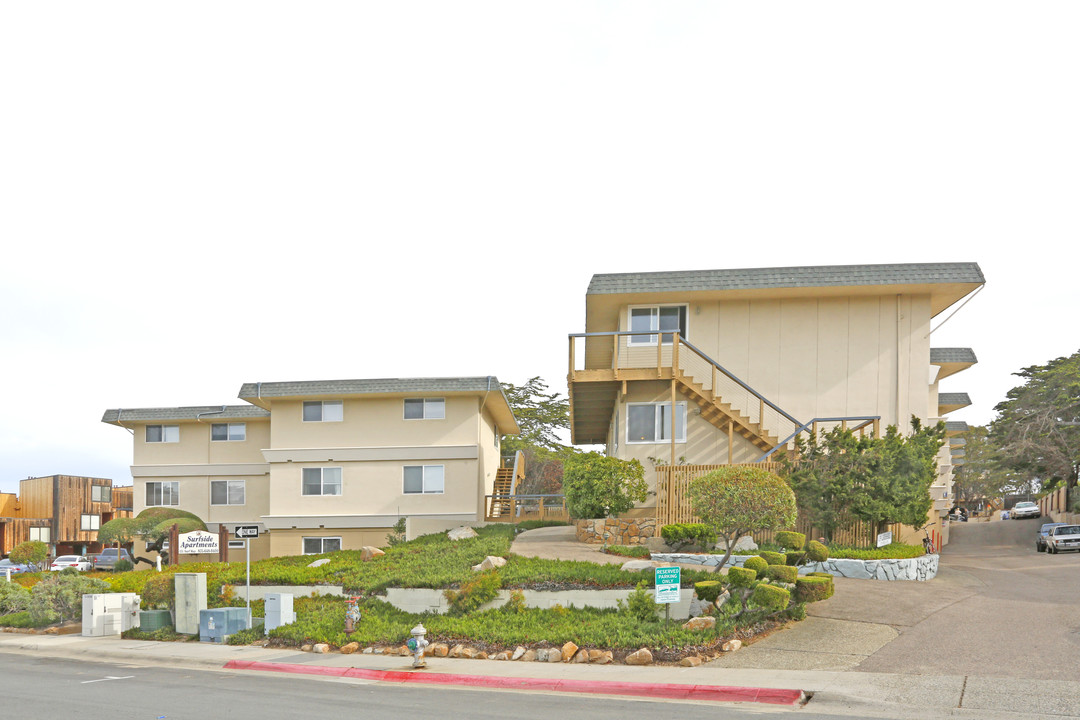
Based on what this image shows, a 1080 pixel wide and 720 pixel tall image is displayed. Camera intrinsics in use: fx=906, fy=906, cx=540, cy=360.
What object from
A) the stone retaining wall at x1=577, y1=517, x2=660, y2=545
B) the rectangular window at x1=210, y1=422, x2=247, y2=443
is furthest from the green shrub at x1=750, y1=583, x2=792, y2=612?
the rectangular window at x1=210, y1=422, x2=247, y2=443

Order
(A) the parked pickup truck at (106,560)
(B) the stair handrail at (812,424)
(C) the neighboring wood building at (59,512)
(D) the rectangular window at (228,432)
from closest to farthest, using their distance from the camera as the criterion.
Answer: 1. (B) the stair handrail at (812,424)
2. (D) the rectangular window at (228,432)
3. (A) the parked pickup truck at (106,560)
4. (C) the neighboring wood building at (59,512)

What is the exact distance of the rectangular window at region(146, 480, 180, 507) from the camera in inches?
1565

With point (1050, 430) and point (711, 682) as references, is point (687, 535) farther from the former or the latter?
point (1050, 430)

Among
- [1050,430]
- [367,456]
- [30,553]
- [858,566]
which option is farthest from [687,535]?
[1050,430]

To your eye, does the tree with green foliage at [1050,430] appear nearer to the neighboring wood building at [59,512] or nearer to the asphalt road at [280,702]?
the asphalt road at [280,702]

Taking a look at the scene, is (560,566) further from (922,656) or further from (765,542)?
(922,656)

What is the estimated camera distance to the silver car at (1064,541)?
32.7 metres

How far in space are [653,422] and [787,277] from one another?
5849 millimetres

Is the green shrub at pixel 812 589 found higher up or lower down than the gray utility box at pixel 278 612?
higher up

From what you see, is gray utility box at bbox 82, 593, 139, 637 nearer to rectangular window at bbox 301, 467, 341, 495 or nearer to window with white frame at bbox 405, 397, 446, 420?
rectangular window at bbox 301, 467, 341, 495

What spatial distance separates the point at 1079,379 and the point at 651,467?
29083mm

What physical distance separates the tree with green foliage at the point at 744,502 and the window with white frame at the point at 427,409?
727 inches

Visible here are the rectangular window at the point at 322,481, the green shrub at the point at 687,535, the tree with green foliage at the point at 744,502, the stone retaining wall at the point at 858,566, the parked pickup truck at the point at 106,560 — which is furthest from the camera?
the parked pickup truck at the point at 106,560

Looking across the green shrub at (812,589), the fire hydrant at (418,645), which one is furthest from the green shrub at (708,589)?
the fire hydrant at (418,645)
